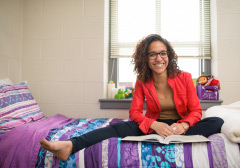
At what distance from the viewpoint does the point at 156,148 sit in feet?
3.02

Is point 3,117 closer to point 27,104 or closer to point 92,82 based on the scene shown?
point 27,104

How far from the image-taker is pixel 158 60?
1.30m

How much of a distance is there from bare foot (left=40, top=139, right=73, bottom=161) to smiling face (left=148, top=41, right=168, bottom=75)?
0.83 meters

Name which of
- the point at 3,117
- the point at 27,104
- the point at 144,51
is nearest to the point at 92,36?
the point at 144,51

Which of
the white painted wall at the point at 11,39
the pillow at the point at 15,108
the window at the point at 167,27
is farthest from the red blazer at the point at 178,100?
the white painted wall at the point at 11,39

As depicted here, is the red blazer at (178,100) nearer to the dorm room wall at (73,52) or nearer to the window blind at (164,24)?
the dorm room wall at (73,52)

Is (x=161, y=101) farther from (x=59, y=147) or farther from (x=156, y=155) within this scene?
(x=59, y=147)

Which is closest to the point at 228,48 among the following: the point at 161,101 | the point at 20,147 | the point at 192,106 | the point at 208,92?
the point at 208,92

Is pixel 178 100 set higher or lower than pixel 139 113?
higher

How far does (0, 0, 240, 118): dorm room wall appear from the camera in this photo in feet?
6.47

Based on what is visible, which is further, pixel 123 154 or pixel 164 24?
pixel 164 24

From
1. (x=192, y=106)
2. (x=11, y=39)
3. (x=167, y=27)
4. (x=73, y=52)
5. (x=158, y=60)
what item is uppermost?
(x=167, y=27)

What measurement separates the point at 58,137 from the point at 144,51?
0.92 metres

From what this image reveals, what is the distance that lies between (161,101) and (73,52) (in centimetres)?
125
